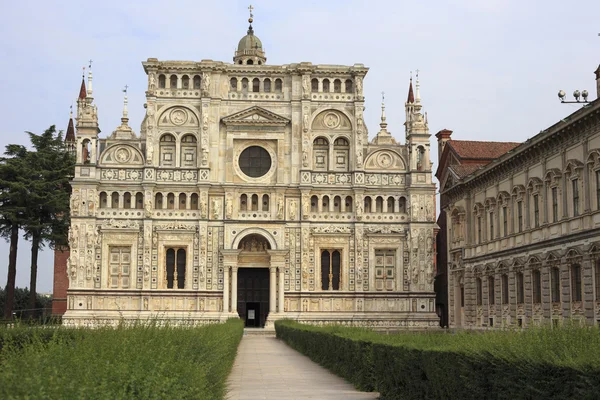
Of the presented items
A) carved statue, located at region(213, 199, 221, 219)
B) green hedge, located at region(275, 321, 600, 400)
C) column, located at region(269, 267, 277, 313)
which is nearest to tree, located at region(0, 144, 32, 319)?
carved statue, located at region(213, 199, 221, 219)

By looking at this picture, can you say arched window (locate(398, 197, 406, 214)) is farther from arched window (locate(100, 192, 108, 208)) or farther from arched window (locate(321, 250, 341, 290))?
arched window (locate(100, 192, 108, 208))

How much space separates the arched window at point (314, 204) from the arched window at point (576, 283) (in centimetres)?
3253

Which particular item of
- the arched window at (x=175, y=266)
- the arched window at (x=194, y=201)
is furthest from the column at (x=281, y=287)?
the arched window at (x=194, y=201)

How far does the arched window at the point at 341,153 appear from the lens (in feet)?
225

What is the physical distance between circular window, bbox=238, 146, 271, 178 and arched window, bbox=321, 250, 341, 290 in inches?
315

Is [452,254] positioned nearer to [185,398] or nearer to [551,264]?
[551,264]

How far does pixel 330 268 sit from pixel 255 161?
33.8ft

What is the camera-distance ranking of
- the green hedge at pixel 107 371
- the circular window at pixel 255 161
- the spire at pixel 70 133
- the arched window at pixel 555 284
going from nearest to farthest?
the green hedge at pixel 107 371 → the arched window at pixel 555 284 → the circular window at pixel 255 161 → the spire at pixel 70 133

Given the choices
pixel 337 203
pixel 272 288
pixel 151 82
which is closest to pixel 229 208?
pixel 272 288

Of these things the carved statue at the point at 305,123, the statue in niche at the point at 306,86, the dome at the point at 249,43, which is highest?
the dome at the point at 249,43

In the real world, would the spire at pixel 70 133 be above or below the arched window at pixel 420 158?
above

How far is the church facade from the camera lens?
65.4 meters

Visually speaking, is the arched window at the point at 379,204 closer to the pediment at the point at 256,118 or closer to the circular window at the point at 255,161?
the circular window at the point at 255,161

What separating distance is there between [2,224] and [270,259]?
22.3 metres
